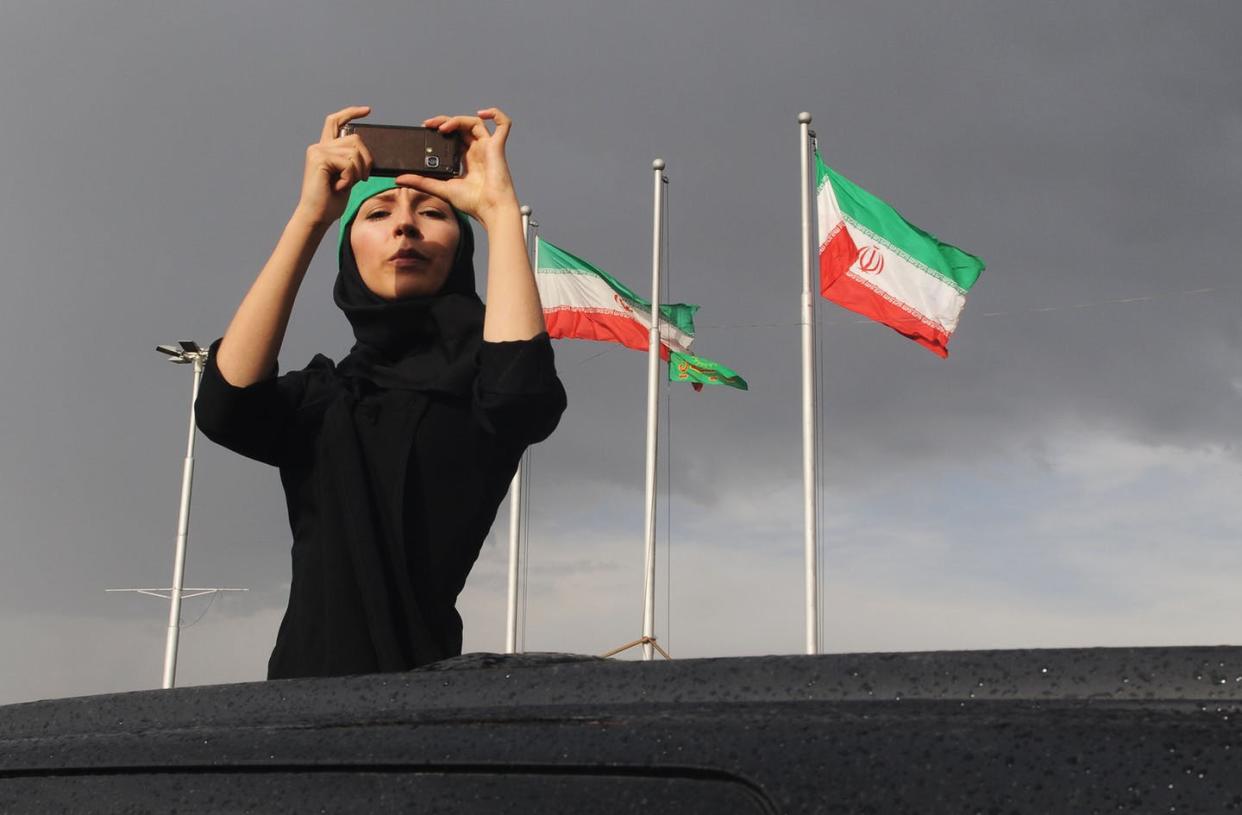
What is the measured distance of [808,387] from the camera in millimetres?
13047

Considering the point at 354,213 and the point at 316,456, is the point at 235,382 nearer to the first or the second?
the point at 316,456

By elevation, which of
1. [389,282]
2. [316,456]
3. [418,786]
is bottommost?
[418,786]

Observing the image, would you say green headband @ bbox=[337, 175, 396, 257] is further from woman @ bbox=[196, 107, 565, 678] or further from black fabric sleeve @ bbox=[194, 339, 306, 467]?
black fabric sleeve @ bbox=[194, 339, 306, 467]

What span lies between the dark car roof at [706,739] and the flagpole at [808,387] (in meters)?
11.2

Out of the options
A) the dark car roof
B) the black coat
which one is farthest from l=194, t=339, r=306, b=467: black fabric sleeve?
the dark car roof

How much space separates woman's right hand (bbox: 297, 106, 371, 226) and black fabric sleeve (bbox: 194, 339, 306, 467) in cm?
35

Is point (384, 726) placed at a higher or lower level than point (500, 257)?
lower

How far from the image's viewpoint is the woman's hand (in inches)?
122

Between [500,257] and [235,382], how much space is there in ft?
2.04

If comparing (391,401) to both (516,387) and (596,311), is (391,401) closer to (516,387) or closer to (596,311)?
(516,387)

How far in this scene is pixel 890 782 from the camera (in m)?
0.91

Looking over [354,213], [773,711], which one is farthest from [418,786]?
[354,213]

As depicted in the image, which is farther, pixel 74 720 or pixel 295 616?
pixel 295 616

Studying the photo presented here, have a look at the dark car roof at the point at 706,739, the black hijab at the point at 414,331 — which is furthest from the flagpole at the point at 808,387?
the dark car roof at the point at 706,739
